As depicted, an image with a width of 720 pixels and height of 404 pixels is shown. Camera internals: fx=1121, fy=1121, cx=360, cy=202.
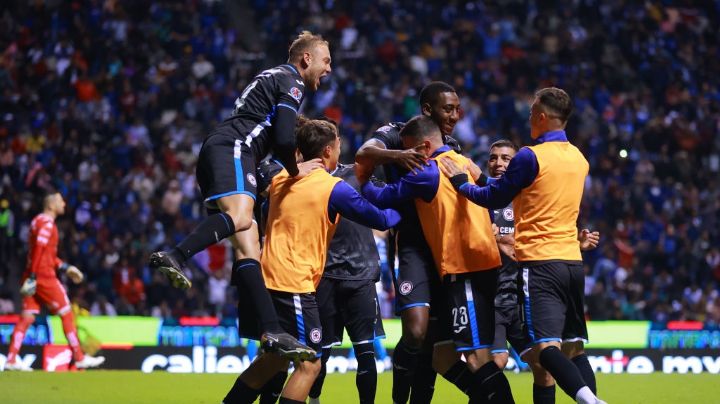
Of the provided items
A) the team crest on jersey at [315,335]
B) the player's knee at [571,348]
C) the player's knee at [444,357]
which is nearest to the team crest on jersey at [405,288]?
the player's knee at [444,357]

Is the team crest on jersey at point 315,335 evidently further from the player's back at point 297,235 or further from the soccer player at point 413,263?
the soccer player at point 413,263

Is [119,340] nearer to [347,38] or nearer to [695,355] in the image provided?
[695,355]

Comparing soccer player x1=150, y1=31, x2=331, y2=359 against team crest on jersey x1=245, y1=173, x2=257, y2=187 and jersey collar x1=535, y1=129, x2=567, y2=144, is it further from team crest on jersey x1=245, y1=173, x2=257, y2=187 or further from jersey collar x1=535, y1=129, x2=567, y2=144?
jersey collar x1=535, y1=129, x2=567, y2=144

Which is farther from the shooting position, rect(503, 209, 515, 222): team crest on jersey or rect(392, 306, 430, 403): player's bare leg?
rect(503, 209, 515, 222): team crest on jersey

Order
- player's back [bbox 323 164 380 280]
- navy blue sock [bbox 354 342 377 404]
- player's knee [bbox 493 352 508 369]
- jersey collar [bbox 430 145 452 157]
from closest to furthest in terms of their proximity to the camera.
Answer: jersey collar [bbox 430 145 452 157], navy blue sock [bbox 354 342 377 404], player's back [bbox 323 164 380 280], player's knee [bbox 493 352 508 369]

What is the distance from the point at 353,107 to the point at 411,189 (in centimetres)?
1617

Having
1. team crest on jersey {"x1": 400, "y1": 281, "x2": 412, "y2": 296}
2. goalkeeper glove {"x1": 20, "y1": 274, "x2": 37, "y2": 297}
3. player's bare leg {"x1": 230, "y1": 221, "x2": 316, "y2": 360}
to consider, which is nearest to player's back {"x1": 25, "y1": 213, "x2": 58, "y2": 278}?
goalkeeper glove {"x1": 20, "y1": 274, "x2": 37, "y2": 297}

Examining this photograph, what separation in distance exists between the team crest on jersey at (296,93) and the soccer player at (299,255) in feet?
2.02

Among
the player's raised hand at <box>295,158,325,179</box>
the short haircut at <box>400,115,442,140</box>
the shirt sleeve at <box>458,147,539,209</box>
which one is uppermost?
the short haircut at <box>400,115,442,140</box>

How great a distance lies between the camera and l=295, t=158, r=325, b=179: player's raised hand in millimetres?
7754

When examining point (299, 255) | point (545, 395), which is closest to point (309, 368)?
point (299, 255)

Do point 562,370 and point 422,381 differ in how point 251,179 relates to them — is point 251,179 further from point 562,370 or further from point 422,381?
point 562,370

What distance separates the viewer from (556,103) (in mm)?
7859

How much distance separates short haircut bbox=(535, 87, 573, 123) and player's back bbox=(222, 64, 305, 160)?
1735 mm
